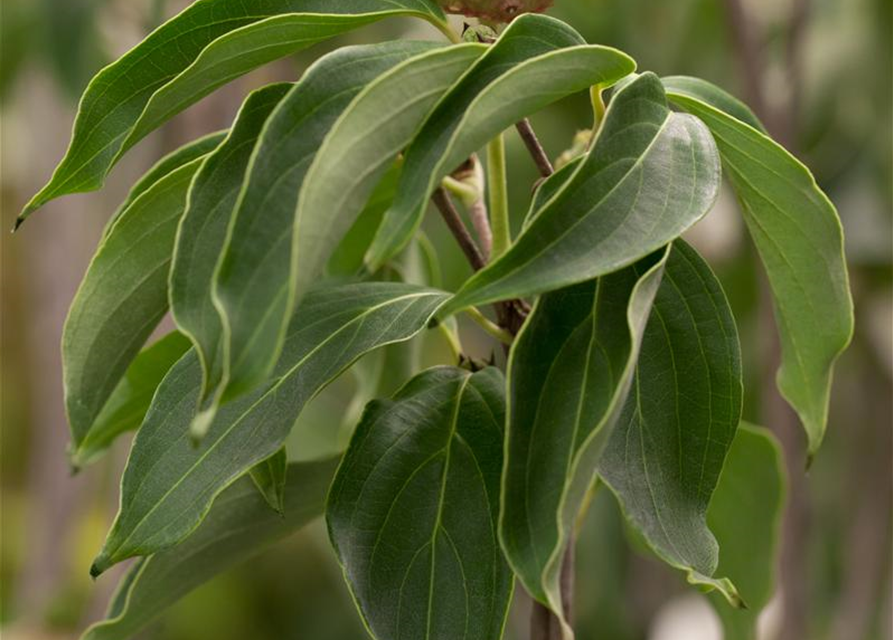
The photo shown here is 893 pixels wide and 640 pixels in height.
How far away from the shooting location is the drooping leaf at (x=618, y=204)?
0.39 m

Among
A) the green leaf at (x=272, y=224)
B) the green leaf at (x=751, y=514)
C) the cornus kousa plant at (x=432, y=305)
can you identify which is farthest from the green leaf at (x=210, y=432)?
the green leaf at (x=751, y=514)

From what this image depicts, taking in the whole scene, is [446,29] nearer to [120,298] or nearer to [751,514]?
[120,298]

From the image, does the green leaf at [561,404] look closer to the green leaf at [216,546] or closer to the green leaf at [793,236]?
the green leaf at [793,236]

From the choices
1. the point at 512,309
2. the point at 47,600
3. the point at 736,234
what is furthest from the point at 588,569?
the point at 512,309

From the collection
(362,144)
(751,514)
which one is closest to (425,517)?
(362,144)

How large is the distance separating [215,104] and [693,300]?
0.88m

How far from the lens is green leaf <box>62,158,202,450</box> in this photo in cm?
52

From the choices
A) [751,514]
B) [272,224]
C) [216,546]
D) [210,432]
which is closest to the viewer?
[272,224]

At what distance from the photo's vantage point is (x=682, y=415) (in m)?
0.47

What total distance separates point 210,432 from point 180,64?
0.14 meters

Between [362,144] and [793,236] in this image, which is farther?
[793,236]

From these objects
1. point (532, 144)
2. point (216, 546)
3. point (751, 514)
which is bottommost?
point (751, 514)

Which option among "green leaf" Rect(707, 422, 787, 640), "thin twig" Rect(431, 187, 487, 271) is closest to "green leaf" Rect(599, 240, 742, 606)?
"thin twig" Rect(431, 187, 487, 271)

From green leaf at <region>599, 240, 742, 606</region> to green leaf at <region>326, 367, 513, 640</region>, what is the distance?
0.06 metres
